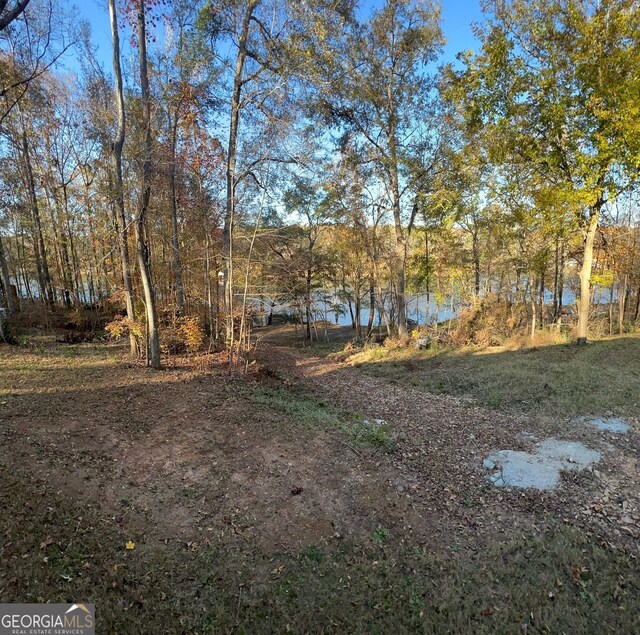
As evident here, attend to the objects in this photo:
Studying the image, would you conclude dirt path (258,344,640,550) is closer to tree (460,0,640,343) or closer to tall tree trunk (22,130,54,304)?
tree (460,0,640,343)

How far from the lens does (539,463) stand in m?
4.86

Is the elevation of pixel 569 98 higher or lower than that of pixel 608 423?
higher

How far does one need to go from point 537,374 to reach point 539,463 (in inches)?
177

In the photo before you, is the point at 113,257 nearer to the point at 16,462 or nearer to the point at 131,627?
the point at 16,462

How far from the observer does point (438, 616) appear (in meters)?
2.76

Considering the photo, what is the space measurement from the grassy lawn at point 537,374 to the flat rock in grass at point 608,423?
271mm

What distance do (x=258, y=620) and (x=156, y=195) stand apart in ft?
37.9

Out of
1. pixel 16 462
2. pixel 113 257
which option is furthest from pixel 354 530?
pixel 113 257

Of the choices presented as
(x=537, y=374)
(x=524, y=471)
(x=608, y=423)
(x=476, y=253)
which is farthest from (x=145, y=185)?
(x=476, y=253)

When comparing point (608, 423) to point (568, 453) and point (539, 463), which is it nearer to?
point (568, 453)

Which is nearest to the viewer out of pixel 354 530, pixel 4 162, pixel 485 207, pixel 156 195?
pixel 354 530
